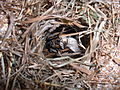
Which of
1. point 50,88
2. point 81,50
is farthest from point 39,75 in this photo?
→ point 81,50

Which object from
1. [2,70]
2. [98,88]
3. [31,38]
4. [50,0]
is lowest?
[98,88]

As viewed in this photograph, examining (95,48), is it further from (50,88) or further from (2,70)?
(2,70)

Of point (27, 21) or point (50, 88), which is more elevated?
point (27, 21)

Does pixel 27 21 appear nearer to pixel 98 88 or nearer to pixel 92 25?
pixel 92 25

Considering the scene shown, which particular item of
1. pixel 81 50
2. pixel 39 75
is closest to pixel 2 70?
pixel 39 75
